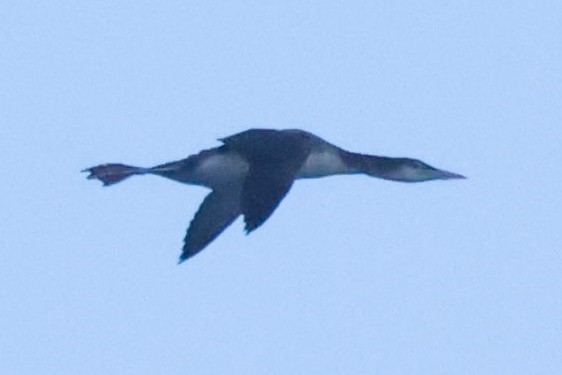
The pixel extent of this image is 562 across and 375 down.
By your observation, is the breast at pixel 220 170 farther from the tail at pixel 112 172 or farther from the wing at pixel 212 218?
the tail at pixel 112 172

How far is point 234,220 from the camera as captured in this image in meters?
19.3

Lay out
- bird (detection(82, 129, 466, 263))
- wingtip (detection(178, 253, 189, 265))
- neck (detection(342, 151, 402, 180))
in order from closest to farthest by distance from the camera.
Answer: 1. bird (detection(82, 129, 466, 263))
2. wingtip (detection(178, 253, 189, 265))
3. neck (detection(342, 151, 402, 180))

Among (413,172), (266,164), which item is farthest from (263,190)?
(413,172)

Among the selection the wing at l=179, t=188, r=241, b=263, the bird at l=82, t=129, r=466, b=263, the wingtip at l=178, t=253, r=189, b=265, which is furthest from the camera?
the wing at l=179, t=188, r=241, b=263

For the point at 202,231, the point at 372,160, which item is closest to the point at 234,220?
the point at 202,231

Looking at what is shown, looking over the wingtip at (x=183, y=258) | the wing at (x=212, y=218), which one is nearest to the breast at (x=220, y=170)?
the wing at (x=212, y=218)

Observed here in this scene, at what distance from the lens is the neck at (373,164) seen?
19.9 meters

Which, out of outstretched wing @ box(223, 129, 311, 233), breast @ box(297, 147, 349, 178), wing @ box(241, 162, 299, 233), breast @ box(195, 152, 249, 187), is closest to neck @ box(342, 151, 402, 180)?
breast @ box(297, 147, 349, 178)

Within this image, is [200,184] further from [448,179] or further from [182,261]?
Answer: [448,179]

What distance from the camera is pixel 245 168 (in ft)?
62.5

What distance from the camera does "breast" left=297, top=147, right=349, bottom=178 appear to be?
62.9ft

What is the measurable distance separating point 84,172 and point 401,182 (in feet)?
9.82

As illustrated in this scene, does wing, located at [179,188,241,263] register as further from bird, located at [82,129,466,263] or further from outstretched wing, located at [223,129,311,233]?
outstretched wing, located at [223,129,311,233]

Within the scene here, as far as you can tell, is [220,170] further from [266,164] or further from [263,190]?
[263,190]
